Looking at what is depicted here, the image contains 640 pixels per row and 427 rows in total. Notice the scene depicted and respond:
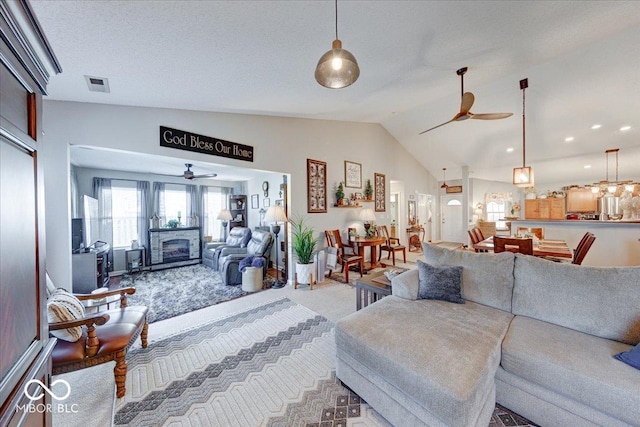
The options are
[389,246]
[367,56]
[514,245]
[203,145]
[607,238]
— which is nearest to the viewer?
[367,56]

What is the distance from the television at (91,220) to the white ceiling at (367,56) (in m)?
2.41

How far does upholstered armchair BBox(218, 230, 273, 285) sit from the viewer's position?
Result: 4297mm

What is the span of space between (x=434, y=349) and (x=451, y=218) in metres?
8.89

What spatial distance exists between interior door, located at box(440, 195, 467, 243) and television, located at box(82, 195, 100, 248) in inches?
405

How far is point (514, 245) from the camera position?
11.3ft

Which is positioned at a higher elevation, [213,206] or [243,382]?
[213,206]

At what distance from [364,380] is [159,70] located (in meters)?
→ 3.07

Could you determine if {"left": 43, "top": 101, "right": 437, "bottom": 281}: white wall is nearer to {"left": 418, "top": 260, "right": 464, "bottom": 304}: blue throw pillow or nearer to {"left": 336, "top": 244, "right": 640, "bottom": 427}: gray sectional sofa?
{"left": 418, "top": 260, "right": 464, "bottom": 304}: blue throw pillow

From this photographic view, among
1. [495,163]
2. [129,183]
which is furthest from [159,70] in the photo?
[495,163]

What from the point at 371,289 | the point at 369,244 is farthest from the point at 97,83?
the point at 369,244

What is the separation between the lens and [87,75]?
1997 mm

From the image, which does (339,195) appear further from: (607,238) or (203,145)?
(607,238)

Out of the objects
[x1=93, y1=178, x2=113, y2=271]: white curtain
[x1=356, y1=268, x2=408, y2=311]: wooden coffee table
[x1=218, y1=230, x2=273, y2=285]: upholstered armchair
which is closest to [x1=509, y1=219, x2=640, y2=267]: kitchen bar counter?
[x1=356, y1=268, x2=408, y2=311]: wooden coffee table

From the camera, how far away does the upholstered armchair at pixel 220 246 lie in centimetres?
540
